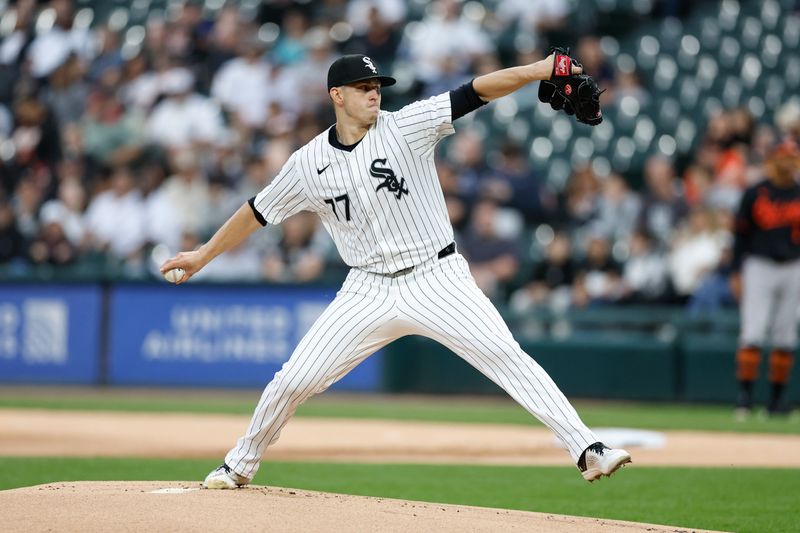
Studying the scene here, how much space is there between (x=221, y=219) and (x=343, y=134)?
8.98 metres

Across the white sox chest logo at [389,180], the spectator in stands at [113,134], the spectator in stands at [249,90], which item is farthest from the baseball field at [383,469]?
the spectator in stands at [249,90]

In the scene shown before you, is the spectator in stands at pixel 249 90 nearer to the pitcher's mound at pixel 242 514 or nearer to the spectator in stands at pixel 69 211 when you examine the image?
the spectator in stands at pixel 69 211

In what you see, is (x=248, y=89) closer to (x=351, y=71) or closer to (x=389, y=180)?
(x=351, y=71)

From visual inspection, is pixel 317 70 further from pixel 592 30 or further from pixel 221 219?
pixel 592 30

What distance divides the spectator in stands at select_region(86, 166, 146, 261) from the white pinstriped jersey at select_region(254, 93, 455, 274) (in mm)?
9157

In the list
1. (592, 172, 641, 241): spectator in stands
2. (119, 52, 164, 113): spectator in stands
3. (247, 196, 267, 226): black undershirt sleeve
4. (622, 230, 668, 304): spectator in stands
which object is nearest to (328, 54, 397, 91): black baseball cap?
(247, 196, 267, 226): black undershirt sleeve

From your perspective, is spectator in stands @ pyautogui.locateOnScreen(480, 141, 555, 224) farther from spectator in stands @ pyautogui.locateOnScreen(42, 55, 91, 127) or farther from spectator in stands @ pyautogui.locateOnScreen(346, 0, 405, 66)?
spectator in stands @ pyautogui.locateOnScreen(42, 55, 91, 127)

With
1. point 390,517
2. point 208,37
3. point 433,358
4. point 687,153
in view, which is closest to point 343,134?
point 390,517

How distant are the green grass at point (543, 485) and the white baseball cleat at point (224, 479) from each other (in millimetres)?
1091

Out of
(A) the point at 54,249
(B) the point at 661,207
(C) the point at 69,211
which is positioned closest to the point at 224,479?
(B) the point at 661,207

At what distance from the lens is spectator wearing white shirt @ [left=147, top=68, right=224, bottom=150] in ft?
50.4

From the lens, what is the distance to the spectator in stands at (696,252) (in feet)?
39.9

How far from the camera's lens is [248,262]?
46.0ft

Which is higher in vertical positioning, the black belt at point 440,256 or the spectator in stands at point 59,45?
the spectator in stands at point 59,45
